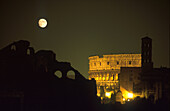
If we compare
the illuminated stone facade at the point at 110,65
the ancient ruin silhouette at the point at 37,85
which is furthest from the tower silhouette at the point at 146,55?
the illuminated stone facade at the point at 110,65

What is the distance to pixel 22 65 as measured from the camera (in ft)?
62.2

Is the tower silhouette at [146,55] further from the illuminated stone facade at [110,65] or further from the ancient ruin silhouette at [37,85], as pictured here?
the illuminated stone facade at [110,65]

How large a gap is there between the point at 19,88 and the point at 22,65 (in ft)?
8.10

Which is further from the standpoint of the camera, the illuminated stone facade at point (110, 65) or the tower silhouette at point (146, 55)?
the illuminated stone facade at point (110, 65)

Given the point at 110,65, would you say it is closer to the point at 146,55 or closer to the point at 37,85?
the point at 146,55

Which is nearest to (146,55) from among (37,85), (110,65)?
(37,85)

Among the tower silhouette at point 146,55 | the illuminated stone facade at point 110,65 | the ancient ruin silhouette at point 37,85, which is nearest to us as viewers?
the ancient ruin silhouette at point 37,85

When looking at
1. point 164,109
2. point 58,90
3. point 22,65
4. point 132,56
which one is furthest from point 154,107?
point 132,56

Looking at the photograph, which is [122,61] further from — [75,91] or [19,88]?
[19,88]

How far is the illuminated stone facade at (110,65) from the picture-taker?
1803 inches

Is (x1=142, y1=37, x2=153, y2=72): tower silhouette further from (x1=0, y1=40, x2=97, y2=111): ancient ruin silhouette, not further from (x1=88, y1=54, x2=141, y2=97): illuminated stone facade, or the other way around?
(x1=88, y1=54, x2=141, y2=97): illuminated stone facade

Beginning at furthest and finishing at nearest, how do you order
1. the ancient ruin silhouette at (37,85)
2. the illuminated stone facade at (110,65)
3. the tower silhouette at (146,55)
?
the illuminated stone facade at (110,65) → the tower silhouette at (146,55) → the ancient ruin silhouette at (37,85)

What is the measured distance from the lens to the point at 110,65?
47.2m

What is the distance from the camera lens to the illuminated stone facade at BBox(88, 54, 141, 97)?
45.8 meters
